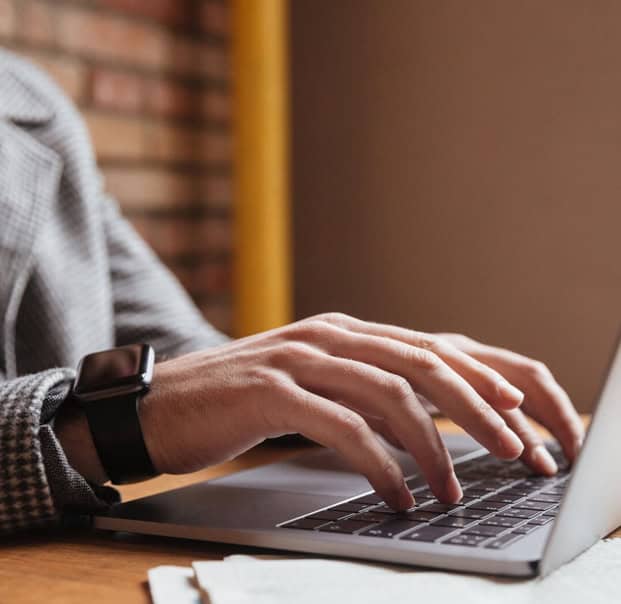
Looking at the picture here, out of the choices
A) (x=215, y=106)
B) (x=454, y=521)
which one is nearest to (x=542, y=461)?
(x=454, y=521)

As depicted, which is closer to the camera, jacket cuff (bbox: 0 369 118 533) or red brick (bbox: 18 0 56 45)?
jacket cuff (bbox: 0 369 118 533)

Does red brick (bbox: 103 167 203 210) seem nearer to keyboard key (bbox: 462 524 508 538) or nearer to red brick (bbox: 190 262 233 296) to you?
red brick (bbox: 190 262 233 296)

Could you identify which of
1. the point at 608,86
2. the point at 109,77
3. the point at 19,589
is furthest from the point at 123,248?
the point at 608,86

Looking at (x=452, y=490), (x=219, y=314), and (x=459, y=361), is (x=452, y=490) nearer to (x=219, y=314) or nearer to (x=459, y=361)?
(x=459, y=361)

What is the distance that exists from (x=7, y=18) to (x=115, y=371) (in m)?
1.37

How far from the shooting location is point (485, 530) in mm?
541

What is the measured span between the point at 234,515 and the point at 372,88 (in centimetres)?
184

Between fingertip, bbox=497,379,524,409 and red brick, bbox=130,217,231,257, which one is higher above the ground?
red brick, bbox=130,217,231,257

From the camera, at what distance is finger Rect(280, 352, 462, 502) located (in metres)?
0.62

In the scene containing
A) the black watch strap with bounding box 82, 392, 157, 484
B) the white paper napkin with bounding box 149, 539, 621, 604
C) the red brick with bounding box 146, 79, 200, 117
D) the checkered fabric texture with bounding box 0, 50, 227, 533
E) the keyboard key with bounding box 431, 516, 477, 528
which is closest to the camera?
the white paper napkin with bounding box 149, 539, 621, 604

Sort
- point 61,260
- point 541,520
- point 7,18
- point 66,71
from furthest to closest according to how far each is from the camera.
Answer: point 66,71
point 7,18
point 61,260
point 541,520

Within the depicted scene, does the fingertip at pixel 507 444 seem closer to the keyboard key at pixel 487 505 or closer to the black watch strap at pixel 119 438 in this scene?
the keyboard key at pixel 487 505

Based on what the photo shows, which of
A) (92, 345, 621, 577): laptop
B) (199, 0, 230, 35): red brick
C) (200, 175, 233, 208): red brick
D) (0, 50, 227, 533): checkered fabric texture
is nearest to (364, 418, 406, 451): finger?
(92, 345, 621, 577): laptop

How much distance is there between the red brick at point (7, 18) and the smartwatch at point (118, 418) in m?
1.35
